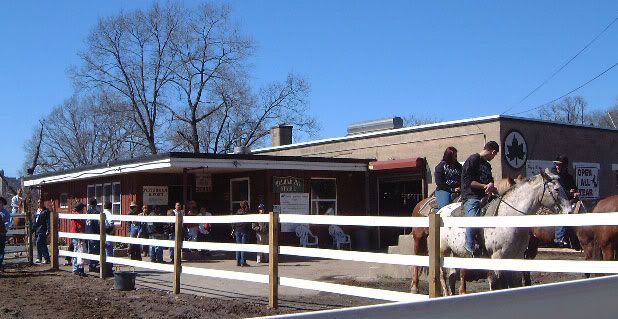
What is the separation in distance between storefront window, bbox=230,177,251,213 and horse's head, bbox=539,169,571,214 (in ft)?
49.2

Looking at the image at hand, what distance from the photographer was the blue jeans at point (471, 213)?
9.02m

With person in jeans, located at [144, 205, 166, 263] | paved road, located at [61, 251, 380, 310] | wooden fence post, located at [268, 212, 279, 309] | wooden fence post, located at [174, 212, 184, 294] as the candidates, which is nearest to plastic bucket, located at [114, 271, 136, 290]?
paved road, located at [61, 251, 380, 310]

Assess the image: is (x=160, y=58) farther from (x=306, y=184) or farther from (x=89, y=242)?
(x=89, y=242)

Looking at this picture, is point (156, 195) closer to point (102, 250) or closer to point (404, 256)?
point (102, 250)

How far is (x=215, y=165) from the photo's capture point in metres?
20.7

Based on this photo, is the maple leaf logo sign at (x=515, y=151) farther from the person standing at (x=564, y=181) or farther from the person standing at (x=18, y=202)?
the person standing at (x=18, y=202)

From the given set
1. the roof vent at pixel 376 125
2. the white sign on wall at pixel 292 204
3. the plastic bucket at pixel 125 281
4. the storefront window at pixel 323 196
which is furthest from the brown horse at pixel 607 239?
the roof vent at pixel 376 125

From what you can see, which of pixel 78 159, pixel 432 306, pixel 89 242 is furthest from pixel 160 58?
pixel 432 306

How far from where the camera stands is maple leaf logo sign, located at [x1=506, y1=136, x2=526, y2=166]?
20828 mm

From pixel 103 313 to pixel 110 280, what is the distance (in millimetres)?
4552

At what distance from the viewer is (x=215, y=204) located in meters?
24.9

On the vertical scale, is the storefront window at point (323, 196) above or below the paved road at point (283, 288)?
above

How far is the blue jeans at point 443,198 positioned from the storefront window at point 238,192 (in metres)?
12.9

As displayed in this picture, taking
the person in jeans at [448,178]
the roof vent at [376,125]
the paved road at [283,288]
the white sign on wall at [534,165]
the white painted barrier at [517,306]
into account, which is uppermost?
the roof vent at [376,125]
